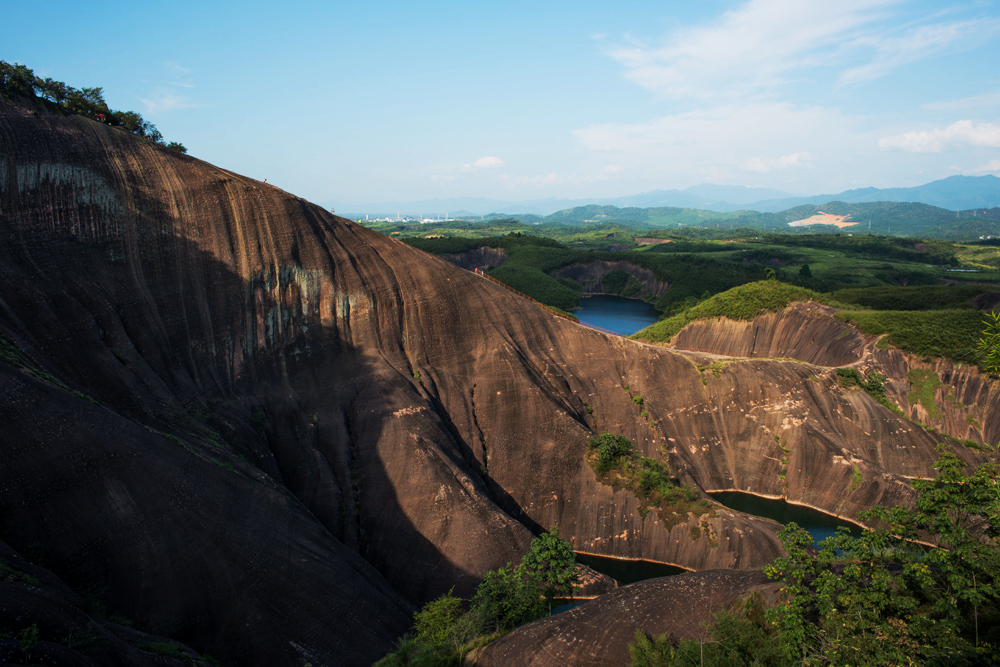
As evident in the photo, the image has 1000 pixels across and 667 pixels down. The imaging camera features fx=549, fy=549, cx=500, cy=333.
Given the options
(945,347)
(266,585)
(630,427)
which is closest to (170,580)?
(266,585)

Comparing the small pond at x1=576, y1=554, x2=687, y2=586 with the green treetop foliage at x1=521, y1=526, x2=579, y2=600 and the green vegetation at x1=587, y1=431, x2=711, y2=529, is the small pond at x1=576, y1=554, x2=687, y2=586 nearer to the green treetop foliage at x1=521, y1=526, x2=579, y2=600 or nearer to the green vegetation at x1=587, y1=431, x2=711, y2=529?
the green vegetation at x1=587, y1=431, x2=711, y2=529

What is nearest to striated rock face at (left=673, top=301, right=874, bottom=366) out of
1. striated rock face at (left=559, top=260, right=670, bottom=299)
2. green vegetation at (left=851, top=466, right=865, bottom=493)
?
green vegetation at (left=851, top=466, right=865, bottom=493)

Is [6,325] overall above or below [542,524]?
above

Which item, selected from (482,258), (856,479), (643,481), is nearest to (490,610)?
(643,481)

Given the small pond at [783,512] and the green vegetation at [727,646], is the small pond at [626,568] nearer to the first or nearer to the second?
the small pond at [783,512]

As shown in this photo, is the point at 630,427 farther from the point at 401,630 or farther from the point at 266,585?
the point at 266,585

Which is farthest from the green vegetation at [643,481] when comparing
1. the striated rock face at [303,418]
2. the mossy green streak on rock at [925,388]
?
the mossy green streak on rock at [925,388]

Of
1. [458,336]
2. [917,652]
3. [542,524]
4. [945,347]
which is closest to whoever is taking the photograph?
[917,652]
